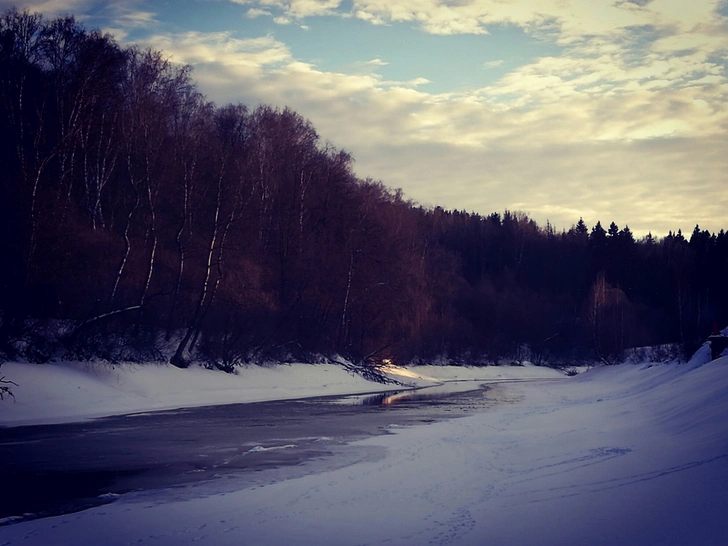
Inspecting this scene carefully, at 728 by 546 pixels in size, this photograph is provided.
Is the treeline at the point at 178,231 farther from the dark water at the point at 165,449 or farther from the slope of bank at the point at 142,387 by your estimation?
the dark water at the point at 165,449

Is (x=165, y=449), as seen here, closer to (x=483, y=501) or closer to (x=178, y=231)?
(x=483, y=501)

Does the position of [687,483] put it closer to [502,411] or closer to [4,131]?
[502,411]

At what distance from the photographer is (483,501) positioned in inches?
396

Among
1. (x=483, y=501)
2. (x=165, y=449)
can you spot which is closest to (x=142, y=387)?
(x=165, y=449)

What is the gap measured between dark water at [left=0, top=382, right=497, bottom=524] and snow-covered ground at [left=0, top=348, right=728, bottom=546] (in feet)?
3.19

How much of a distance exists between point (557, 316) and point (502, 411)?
7129 cm

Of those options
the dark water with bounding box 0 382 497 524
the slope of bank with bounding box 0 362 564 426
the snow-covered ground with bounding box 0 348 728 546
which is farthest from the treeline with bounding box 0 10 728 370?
the snow-covered ground with bounding box 0 348 728 546

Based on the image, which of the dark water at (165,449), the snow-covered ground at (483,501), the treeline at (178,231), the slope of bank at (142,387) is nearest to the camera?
the snow-covered ground at (483,501)

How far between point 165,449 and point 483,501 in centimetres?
823

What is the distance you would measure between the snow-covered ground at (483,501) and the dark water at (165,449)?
3.19 feet

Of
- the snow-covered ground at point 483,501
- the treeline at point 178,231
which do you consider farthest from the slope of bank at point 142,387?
the snow-covered ground at point 483,501

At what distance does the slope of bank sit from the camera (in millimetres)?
Answer: 22359

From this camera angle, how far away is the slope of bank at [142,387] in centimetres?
2236

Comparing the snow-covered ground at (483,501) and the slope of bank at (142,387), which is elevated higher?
the snow-covered ground at (483,501)
